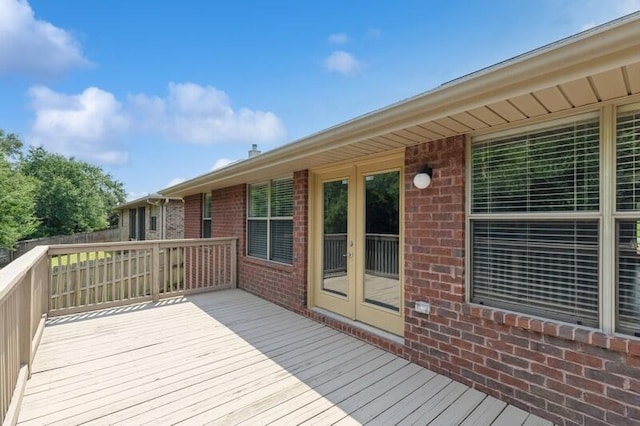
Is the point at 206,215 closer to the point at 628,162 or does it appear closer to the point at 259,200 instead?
the point at 259,200

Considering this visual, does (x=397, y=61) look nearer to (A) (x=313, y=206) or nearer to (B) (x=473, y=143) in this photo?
(A) (x=313, y=206)

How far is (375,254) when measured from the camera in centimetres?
391

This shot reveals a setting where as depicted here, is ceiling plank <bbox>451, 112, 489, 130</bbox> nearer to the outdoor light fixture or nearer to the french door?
the outdoor light fixture

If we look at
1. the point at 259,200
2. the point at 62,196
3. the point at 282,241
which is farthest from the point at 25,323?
the point at 62,196

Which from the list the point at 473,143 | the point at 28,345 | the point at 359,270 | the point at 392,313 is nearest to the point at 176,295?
the point at 28,345

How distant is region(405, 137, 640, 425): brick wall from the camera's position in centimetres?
206

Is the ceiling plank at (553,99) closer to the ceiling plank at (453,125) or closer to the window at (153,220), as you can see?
the ceiling plank at (453,125)

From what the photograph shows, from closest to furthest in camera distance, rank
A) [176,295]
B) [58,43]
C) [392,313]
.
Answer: [392,313], [176,295], [58,43]

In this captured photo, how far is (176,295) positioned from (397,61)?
629 centimetres

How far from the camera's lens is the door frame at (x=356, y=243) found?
3609 millimetres

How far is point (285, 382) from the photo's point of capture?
285 centimetres

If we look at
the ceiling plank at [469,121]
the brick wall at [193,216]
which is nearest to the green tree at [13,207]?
the brick wall at [193,216]

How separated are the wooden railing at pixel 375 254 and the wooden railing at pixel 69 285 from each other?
2966 mm

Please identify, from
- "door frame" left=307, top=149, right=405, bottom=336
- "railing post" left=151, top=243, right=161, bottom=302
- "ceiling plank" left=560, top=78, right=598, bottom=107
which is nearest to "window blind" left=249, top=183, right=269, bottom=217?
"door frame" left=307, top=149, right=405, bottom=336
